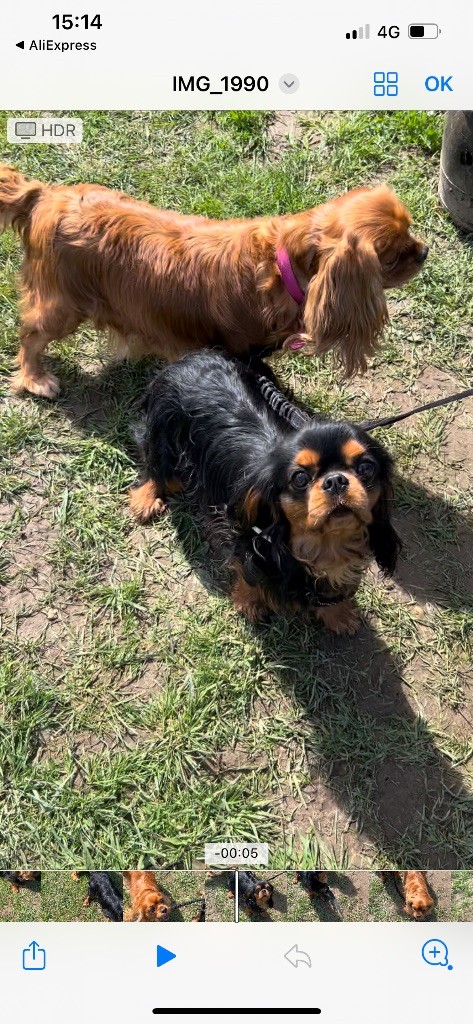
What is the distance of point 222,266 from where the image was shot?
3.81 metres

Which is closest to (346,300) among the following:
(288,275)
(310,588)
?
(288,275)

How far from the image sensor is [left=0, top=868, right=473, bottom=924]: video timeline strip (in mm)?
2381

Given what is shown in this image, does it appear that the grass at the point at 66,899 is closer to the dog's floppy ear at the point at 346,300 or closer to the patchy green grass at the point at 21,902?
the patchy green grass at the point at 21,902

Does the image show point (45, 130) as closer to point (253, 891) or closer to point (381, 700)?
point (381, 700)

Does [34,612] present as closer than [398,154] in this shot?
Yes

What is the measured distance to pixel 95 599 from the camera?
13.4ft

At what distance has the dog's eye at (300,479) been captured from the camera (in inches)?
108

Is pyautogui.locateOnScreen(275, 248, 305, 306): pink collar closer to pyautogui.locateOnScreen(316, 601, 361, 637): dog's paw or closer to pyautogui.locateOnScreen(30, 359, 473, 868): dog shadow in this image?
pyautogui.locateOnScreen(30, 359, 473, 868): dog shadow

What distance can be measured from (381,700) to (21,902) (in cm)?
198
